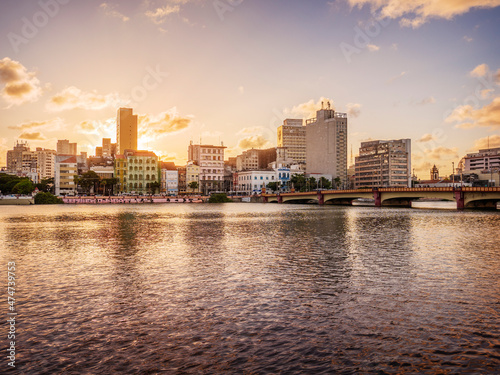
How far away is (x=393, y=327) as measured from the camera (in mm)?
15336

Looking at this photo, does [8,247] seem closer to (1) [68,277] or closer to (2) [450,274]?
(1) [68,277]

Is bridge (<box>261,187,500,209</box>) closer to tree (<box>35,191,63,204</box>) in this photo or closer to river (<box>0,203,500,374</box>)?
river (<box>0,203,500,374</box>)

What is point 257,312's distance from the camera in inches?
680

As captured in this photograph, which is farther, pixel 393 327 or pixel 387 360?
pixel 393 327

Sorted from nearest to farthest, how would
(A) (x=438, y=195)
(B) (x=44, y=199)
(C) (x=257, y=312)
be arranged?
(C) (x=257, y=312)
(A) (x=438, y=195)
(B) (x=44, y=199)

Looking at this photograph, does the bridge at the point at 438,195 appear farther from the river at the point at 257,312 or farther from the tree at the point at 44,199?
the tree at the point at 44,199

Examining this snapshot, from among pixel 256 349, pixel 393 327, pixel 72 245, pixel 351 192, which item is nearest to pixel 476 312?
pixel 393 327

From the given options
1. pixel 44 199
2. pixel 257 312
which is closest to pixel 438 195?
pixel 257 312

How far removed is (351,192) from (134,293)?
12857 cm

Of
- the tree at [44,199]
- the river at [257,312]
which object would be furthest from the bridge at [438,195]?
the tree at [44,199]

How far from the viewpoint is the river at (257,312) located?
1255 cm

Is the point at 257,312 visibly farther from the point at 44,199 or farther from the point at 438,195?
the point at 44,199

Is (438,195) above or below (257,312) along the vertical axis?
above

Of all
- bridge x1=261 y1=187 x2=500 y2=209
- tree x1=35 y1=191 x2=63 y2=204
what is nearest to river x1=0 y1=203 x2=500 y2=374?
bridge x1=261 y1=187 x2=500 y2=209
